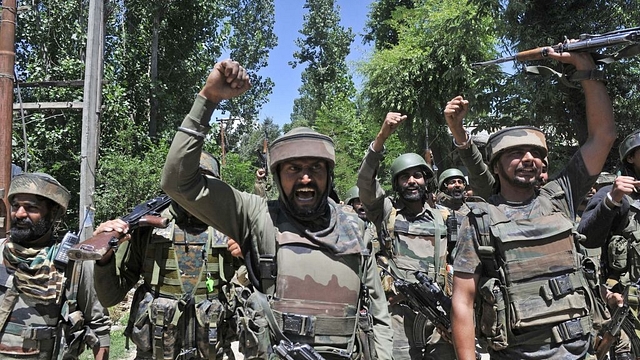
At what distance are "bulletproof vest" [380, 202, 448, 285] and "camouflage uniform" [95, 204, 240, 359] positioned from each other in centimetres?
161

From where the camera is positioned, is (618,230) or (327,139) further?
(618,230)

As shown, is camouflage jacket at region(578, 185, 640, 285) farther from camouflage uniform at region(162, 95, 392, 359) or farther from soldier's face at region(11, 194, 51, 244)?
soldier's face at region(11, 194, 51, 244)

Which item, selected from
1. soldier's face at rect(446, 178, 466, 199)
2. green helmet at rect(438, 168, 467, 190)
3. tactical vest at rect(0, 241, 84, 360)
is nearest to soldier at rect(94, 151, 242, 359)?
tactical vest at rect(0, 241, 84, 360)

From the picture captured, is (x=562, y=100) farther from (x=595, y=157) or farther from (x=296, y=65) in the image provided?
(x=296, y=65)

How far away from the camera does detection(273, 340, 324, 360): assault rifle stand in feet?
7.75

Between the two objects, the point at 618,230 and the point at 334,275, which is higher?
the point at 618,230

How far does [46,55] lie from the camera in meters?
13.4

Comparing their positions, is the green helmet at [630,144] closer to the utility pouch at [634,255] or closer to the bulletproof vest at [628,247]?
the bulletproof vest at [628,247]

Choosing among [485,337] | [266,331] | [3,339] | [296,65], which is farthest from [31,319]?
[296,65]

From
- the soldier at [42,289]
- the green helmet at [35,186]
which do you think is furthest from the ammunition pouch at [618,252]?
the green helmet at [35,186]

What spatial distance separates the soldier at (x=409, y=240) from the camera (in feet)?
14.9

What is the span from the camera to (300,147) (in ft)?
8.61

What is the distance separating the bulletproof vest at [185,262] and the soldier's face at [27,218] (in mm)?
765

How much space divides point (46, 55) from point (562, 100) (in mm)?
13360
